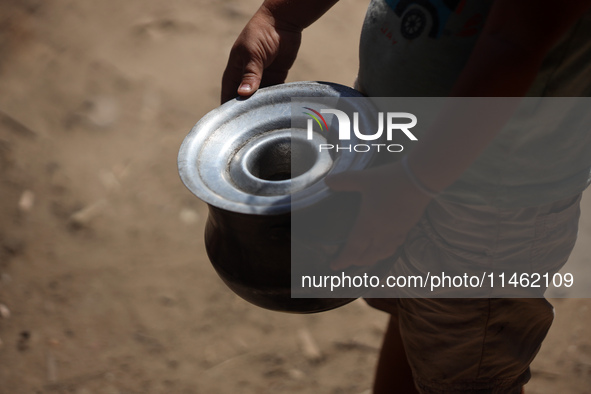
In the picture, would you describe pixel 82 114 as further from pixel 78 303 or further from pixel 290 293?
pixel 290 293

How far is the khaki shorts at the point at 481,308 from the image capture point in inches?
55.0

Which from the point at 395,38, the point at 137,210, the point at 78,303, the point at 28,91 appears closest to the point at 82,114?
the point at 28,91

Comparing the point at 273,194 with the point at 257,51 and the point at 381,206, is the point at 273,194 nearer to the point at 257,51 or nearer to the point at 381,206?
the point at 381,206

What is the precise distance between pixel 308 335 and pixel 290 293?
1.13m

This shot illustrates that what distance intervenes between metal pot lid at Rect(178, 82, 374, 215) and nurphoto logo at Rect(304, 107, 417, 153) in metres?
0.02

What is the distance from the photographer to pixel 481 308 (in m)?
1.52

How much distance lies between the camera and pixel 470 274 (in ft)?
4.83

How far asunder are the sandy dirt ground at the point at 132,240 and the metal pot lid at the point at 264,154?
1.14 meters

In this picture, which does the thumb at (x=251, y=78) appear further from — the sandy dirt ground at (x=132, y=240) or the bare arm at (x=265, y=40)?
the sandy dirt ground at (x=132, y=240)

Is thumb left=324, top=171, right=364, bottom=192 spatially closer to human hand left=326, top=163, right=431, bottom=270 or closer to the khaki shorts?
human hand left=326, top=163, right=431, bottom=270

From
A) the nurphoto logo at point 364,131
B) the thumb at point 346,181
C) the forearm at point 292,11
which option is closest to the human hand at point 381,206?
the thumb at point 346,181

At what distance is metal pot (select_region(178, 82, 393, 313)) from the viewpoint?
4.18 ft

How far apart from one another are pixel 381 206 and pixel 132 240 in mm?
1925

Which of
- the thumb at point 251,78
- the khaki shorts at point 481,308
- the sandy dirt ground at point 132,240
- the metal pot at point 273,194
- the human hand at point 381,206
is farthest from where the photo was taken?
the sandy dirt ground at point 132,240
